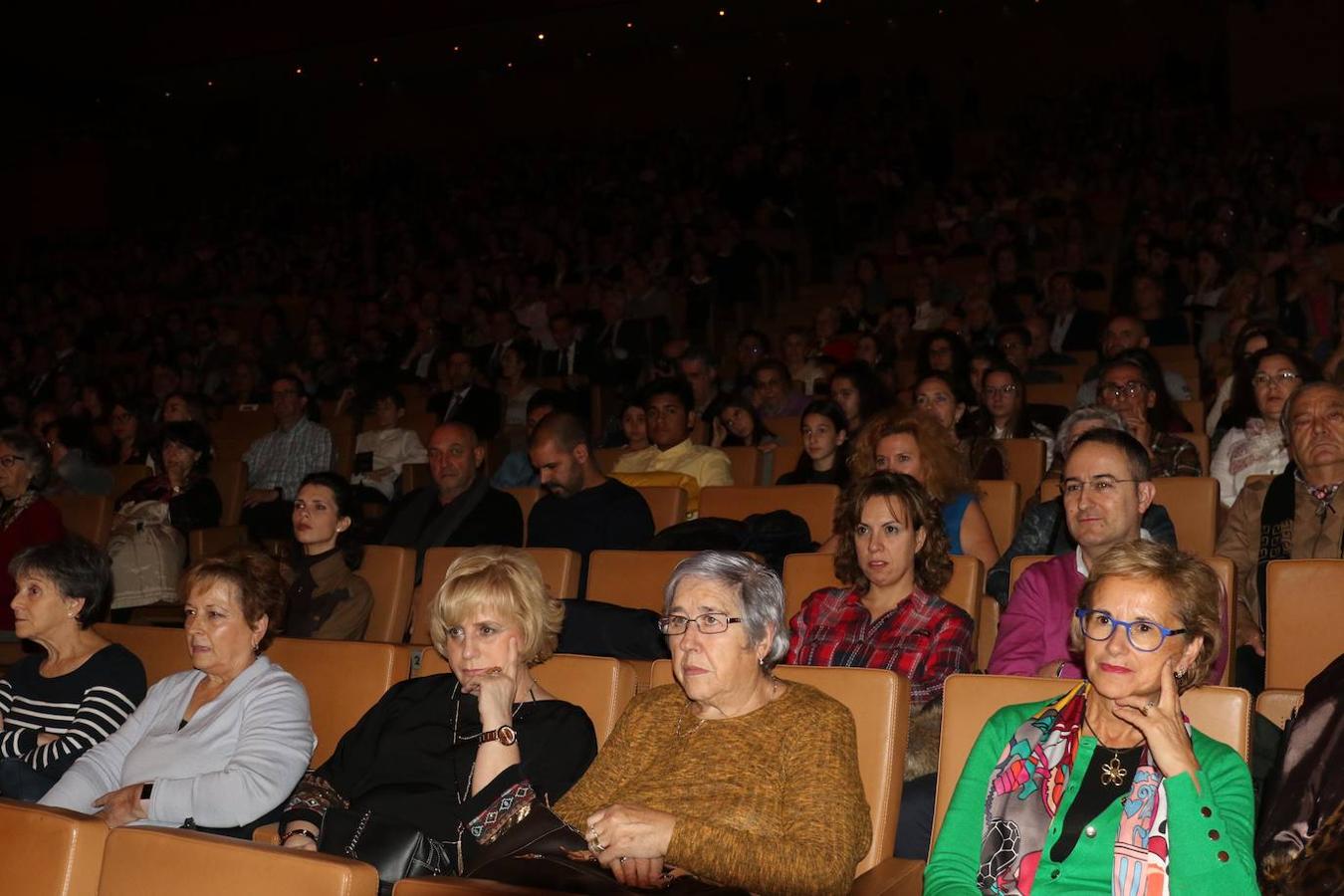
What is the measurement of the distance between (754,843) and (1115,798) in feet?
1.74

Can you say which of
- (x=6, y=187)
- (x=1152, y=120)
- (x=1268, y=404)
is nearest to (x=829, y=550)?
(x=1268, y=404)

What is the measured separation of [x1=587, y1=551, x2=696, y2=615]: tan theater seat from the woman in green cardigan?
4.83 ft

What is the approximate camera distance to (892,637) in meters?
2.77

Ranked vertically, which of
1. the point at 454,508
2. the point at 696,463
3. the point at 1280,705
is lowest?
the point at 1280,705

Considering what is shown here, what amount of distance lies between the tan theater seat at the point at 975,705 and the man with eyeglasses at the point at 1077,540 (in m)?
0.46

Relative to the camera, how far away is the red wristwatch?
235 cm

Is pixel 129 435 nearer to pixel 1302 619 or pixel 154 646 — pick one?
pixel 154 646

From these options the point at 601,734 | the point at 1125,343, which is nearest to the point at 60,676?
the point at 601,734

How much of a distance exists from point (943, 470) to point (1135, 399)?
45.3 inches

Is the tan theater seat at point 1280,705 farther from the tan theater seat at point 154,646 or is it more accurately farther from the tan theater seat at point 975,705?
the tan theater seat at point 154,646

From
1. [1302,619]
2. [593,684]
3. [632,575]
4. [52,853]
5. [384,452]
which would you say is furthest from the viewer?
[384,452]

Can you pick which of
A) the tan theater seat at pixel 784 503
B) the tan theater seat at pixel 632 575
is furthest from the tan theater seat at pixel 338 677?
the tan theater seat at pixel 784 503

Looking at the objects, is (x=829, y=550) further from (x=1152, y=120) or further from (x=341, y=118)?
(x=341, y=118)

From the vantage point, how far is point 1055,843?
6.48 ft
